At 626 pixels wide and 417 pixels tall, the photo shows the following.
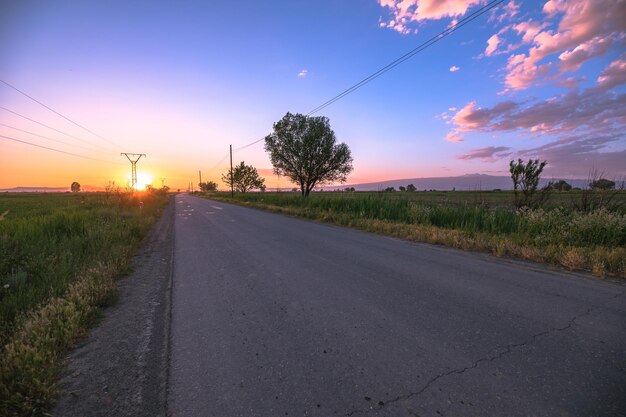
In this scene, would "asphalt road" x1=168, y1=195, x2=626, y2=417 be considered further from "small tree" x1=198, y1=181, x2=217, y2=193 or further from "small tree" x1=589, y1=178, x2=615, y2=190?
"small tree" x1=198, y1=181, x2=217, y2=193

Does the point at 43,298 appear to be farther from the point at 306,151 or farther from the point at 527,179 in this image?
the point at 306,151

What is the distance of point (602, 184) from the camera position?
10477mm

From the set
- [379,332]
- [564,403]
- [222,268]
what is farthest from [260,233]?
[564,403]

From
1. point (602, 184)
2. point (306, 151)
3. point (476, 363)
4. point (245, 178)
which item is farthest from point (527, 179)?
point (245, 178)

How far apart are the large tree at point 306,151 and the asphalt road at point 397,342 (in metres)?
33.1

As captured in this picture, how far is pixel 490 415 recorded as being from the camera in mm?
2283

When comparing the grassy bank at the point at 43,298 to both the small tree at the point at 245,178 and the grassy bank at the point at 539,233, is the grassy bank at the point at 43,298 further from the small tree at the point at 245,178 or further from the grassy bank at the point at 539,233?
the small tree at the point at 245,178

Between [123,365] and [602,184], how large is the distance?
46.0 ft

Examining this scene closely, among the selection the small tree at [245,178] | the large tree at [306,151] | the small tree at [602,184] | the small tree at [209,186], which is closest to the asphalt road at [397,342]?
the small tree at [602,184]

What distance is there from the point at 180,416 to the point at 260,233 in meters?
9.61

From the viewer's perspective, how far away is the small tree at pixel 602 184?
33.6ft

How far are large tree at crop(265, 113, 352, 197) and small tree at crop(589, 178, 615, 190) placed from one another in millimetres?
29616

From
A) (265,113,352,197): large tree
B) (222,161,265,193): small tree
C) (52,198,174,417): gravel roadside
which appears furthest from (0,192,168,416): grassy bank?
(222,161,265,193): small tree

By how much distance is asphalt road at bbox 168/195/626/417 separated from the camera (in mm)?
2469
